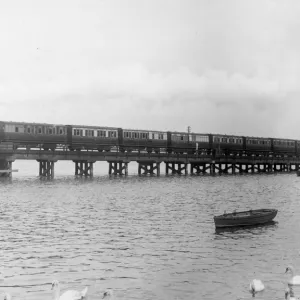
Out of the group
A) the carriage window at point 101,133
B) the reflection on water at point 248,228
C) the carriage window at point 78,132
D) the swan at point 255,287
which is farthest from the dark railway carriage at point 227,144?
the swan at point 255,287

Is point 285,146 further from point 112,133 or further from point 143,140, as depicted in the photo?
point 112,133

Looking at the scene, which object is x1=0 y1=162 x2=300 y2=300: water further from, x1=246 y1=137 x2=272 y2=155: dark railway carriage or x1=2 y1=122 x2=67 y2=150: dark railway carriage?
x1=246 y1=137 x2=272 y2=155: dark railway carriage

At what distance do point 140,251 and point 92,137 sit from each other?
59370 mm

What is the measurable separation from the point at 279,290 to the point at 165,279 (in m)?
4.13

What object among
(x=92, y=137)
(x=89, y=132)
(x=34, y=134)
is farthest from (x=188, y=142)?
(x=34, y=134)

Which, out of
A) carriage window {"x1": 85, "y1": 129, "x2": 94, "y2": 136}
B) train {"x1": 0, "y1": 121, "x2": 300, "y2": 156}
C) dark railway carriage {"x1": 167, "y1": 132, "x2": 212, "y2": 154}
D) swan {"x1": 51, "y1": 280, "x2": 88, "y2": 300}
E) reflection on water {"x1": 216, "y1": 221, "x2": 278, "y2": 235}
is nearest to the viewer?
swan {"x1": 51, "y1": 280, "x2": 88, "y2": 300}

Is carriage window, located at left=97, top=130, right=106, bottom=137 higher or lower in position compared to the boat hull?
higher

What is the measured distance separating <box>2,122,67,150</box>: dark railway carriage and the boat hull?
46.5 metres

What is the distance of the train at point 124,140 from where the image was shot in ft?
243

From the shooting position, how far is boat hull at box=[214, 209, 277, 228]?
3091 cm

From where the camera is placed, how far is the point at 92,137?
270 ft

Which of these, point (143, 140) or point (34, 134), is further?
point (143, 140)

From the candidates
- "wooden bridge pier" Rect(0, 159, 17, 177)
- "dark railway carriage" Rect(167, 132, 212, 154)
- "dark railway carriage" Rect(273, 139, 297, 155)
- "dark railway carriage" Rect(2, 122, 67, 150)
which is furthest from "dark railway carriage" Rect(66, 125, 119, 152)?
"dark railway carriage" Rect(273, 139, 297, 155)

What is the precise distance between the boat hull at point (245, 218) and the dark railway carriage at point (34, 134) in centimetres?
4648
